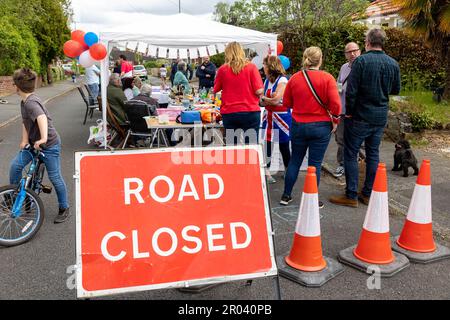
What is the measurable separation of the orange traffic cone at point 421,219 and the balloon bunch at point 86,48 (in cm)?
611

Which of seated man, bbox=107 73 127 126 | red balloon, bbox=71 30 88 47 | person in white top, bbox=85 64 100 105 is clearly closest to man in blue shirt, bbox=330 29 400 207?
seated man, bbox=107 73 127 126

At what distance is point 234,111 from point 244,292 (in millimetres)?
2896

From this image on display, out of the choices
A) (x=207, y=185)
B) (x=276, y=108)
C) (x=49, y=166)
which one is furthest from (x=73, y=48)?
(x=207, y=185)

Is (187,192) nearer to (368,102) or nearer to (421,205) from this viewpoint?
(421,205)

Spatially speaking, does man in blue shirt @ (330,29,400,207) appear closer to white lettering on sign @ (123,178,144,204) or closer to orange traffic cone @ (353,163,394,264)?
orange traffic cone @ (353,163,394,264)

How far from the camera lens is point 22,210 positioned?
163 inches

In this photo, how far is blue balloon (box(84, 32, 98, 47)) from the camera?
7766 mm

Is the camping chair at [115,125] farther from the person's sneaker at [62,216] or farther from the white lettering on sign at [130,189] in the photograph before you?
the white lettering on sign at [130,189]

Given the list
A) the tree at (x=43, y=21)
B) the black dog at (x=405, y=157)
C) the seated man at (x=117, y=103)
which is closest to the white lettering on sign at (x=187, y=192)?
the black dog at (x=405, y=157)

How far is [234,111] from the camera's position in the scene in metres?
5.53

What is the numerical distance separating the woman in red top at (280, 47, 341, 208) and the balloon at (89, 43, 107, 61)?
4.37 meters

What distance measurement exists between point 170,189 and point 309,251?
1.36 meters
